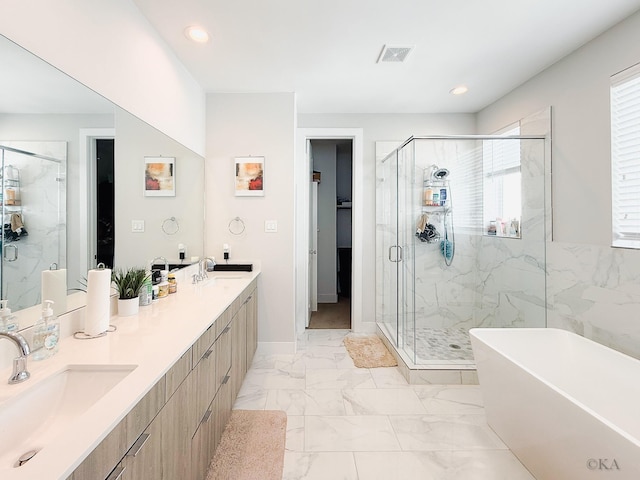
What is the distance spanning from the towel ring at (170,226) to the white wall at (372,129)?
1985 mm

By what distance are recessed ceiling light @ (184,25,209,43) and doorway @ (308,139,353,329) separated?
2.77 metres

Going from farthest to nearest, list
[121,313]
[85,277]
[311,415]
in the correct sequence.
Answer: [311,415]
[121,313]
[85,277]

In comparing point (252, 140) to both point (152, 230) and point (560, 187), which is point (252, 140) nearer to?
point (152, 230)

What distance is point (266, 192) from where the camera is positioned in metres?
3.17

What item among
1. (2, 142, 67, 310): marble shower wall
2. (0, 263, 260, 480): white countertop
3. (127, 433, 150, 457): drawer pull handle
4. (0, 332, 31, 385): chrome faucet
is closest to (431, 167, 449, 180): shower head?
(0, 263, 260, 480): white countertop

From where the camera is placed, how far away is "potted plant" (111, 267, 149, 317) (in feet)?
5.58

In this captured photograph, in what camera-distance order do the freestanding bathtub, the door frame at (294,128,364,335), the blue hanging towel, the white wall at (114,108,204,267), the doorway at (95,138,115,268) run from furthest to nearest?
the door frame at (294,128,364,335) < the blue hanging towel < the white wall at (114,108,204,267) < the doorway at (95,138,115,268) < the freestanding bathtub

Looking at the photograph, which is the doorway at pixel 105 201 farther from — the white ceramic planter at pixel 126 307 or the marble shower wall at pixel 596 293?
the marble shower wall at pixel 596 293

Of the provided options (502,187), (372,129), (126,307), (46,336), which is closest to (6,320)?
(46,336)

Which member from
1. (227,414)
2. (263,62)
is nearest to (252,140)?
(263,62)

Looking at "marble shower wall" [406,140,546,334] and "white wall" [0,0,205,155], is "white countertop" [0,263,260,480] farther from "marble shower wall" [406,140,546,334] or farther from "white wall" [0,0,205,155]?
"marble shower wall" [406,140,546,334]

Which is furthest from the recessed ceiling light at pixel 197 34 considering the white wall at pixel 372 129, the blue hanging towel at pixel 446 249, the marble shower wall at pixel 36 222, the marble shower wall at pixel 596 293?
the marble shower wall at pixel 596 293

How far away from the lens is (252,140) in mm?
3154

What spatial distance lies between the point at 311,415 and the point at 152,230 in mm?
1695
